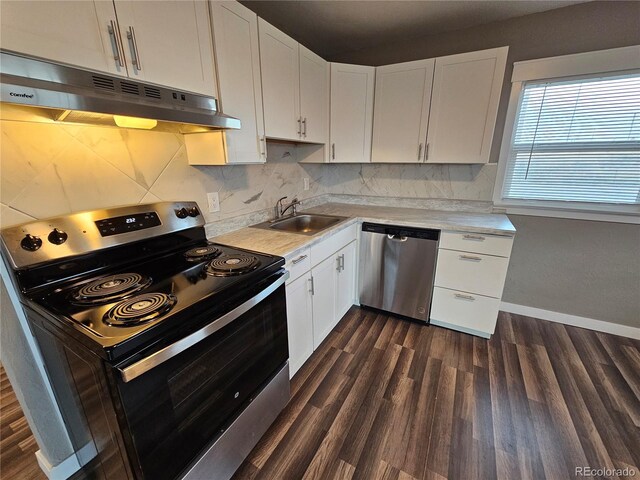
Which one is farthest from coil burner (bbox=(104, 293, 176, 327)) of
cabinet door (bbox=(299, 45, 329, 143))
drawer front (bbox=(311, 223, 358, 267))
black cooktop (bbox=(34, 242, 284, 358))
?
cabinet door (bbox=(299, 45, 329, 143))

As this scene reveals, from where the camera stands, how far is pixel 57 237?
1.06 m

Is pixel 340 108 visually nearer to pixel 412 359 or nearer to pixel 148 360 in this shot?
pixel 412 359

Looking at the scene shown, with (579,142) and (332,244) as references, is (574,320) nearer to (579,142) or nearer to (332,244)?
(579,142)

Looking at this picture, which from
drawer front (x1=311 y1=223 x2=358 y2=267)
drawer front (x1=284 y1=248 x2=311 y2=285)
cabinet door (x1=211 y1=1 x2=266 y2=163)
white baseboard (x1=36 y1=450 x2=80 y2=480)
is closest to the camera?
white baseboard (x1=36 y1=450 x2=80 y2=480)

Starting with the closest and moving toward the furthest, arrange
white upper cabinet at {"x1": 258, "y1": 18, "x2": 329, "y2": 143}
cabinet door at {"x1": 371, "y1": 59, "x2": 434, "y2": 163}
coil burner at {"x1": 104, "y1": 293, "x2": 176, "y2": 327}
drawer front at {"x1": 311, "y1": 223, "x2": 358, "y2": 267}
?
coil burner at {"x1": 104, "y1": 293, "x2": 176, "y2": 327} < white upper cabinet at {"x1": 258, "y1": 18, "x2": 329, "y2": 143} < drawer front at {"x1": 311, "y1": 223, "x2": 358, "y2": 267} < cabinet door at {"x1": 371, "y1": 59, "x2": 434, "y2": 163}

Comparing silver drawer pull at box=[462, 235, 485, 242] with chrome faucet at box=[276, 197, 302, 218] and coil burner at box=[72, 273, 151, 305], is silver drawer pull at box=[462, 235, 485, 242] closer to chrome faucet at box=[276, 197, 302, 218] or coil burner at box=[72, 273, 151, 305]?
chrome faucet at box=[276, 197, 302, 218]

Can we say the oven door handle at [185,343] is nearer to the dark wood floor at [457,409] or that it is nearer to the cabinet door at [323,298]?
the cabinet door at [323,298]

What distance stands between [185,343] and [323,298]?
1.22m

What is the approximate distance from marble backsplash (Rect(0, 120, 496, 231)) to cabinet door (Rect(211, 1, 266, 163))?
0.31 meters

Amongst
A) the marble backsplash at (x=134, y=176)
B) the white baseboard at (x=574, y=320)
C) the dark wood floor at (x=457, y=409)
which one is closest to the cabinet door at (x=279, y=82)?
the marble backsplash at (x=134, y=176)

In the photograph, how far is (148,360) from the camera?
29.8 inches

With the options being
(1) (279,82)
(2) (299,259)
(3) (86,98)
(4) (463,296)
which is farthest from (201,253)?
(4) (463,296)

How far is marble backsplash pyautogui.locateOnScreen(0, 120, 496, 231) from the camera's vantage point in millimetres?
1023

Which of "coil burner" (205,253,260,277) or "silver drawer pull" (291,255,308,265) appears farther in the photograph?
"silver drawer pull" (291,255,308,265)
